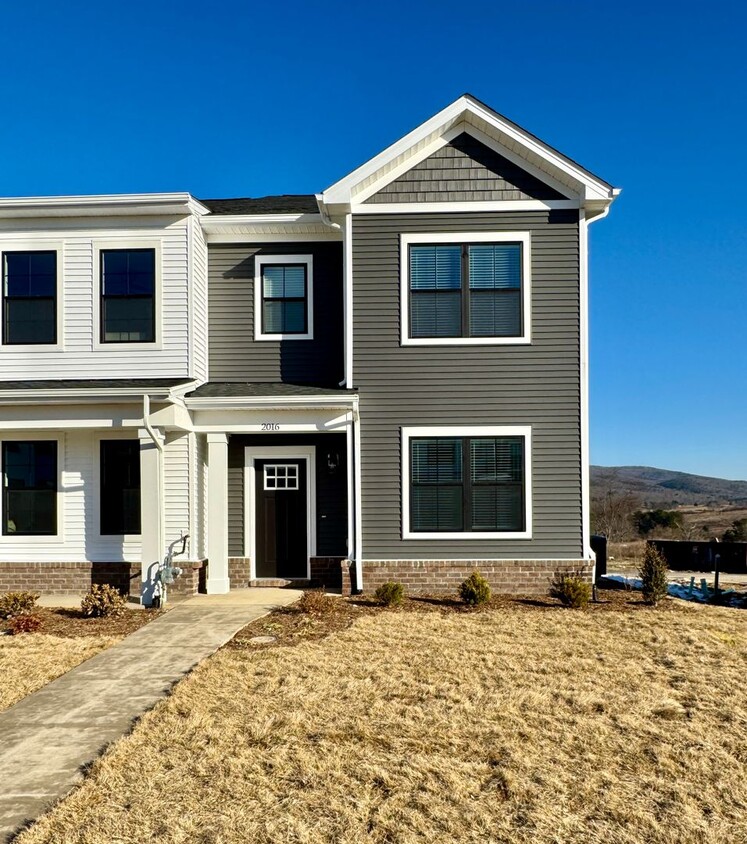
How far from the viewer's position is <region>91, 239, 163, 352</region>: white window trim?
40.3 ft

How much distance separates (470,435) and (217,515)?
14.2 ft

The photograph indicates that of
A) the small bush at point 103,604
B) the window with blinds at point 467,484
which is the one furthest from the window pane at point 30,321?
the window with blinds at point 467,484

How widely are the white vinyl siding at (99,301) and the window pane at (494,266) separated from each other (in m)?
4.78

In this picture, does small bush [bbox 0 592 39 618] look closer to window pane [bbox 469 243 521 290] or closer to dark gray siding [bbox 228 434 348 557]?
dark gray siding [bbox 228 434 348 557]

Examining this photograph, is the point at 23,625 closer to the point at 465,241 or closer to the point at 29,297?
the point at 29,297

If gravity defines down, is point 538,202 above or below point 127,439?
above

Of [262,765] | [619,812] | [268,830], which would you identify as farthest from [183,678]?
[619,812]

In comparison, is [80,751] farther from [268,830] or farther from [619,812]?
[619,812]

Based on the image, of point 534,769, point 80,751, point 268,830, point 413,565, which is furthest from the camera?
point 413,565

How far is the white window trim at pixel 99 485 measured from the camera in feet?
40.2

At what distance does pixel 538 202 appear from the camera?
12.0 meters

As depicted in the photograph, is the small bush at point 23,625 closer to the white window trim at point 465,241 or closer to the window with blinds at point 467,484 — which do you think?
the window with blinds at point 467,484

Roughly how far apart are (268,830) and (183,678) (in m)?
3.37

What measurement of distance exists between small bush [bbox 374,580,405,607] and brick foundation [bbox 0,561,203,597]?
3142 millimetres
